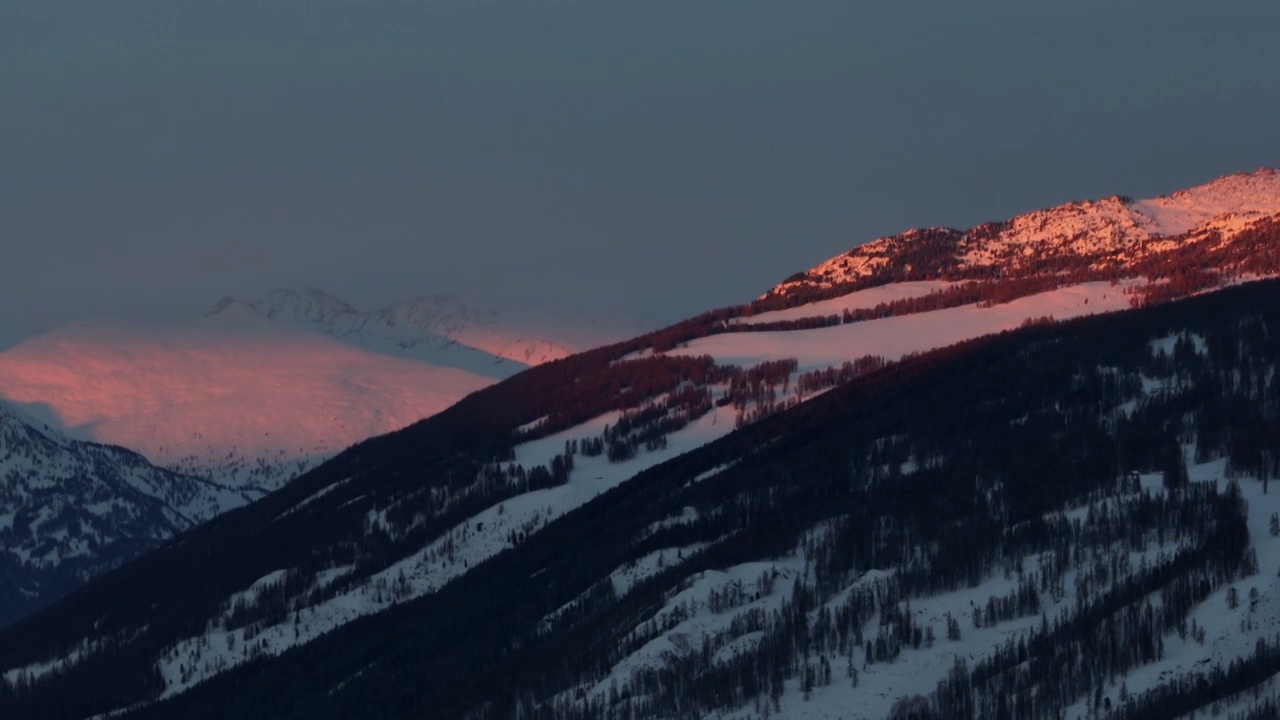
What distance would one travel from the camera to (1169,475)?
185 meters

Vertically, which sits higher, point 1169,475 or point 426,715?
point 1169,475

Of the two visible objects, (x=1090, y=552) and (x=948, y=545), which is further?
(x=948, y=545)

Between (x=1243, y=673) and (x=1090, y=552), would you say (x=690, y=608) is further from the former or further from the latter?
(x=1243, y=673)

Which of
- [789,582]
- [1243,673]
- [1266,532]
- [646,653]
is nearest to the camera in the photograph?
[1243,673]

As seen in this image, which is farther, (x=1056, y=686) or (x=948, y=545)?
(x=948, y=545)

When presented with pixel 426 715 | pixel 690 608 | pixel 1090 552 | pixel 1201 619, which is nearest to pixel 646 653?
pixel 690 608

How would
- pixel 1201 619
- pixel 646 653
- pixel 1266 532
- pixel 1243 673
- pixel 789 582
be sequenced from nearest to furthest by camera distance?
pixel 1243 673 → pixel 1201 619 → pixel 1266 532 → pixel 646 653 → pixel 789 582

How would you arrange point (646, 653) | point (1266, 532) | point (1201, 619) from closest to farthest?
point (1201, 619) < point (1266, 532) < point (646, 653)

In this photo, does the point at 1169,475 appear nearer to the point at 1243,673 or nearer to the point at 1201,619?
the point at 1201,619

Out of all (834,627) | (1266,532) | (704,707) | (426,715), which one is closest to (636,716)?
(704,707)

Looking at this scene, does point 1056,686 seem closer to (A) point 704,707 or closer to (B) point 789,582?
(A) point 704,707

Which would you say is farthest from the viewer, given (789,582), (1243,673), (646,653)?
(789,582)

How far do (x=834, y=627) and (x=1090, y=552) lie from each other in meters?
18.6

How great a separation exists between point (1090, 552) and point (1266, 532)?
12.6m
